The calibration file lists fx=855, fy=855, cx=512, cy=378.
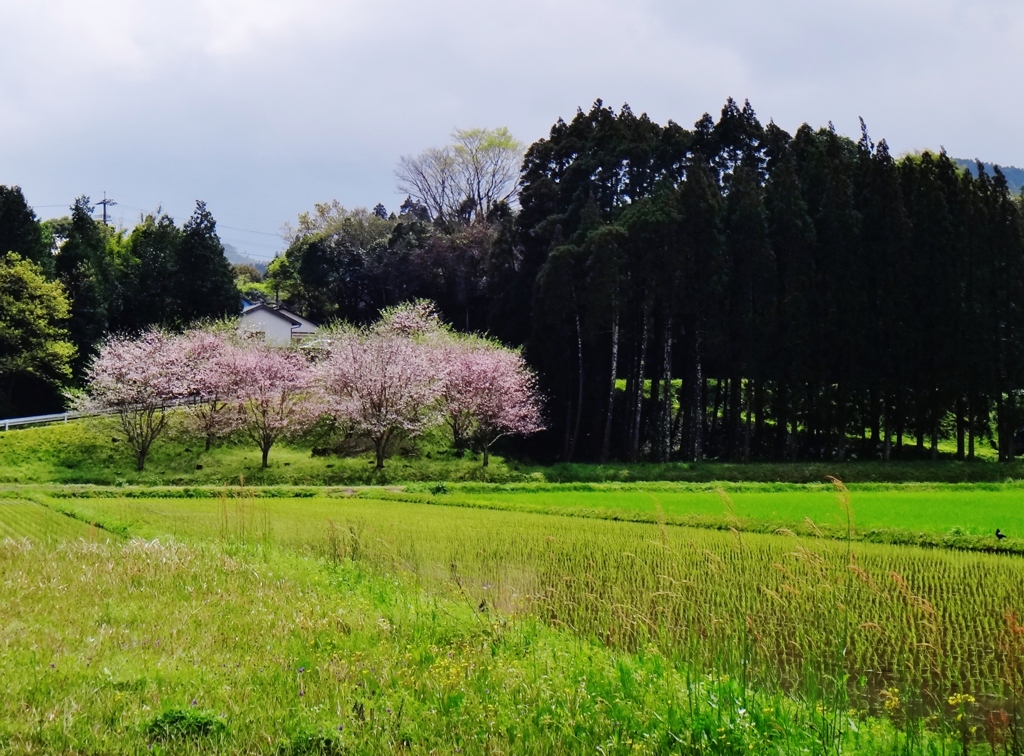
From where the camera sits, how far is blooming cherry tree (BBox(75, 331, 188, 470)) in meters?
31.9

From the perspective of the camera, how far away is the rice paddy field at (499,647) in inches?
179

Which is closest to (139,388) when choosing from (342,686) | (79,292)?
(79,292)

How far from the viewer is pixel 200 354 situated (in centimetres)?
3556

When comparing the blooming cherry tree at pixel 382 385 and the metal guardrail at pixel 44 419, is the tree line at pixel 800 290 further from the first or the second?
the metal guardrail at pixel 44 419

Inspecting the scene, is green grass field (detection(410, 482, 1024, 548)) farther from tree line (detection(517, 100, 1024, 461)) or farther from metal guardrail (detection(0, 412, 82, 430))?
metal guardrail (detection(0, 412, 82, 430))

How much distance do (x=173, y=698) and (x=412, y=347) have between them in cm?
2918

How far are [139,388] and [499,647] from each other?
96.4ft

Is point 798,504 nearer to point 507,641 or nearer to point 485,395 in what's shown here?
point 507,641

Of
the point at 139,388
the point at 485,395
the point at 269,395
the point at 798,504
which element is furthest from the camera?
Answer: the point at 485,395

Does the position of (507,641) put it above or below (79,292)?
below

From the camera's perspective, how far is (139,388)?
3203 centimetres

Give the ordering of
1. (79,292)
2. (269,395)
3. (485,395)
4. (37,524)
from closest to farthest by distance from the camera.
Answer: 1. (37,524)
2. (269,395)
3. (485,395)
4. (79,292)

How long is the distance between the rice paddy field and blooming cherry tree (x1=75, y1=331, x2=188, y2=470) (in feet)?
67.5

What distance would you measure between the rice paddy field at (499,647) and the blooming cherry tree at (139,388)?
20.6 m
